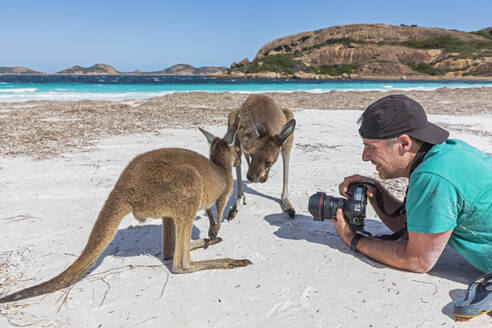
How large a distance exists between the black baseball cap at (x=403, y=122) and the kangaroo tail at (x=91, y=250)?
1.51 meters

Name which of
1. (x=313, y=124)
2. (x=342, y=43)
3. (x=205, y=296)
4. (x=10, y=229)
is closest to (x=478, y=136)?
(x=313, y=124)

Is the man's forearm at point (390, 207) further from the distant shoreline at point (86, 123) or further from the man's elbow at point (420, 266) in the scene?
the distant shoreline at point (86, 123)

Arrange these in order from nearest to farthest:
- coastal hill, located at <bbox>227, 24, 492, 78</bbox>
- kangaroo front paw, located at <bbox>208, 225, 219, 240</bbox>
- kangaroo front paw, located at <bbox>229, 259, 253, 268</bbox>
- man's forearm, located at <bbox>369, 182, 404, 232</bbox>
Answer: kangaroo front paw, located at <bbox>229, 259, 253, 268</bbox>, man's forearm, located at <bbox>369, 182, 404, 232</bbox>, kangaroo front paw, located at <bbox>208, 225, 219, 240</bbox>, coastal hill, located at <bbox>227, 24, 492, 78</bbox>

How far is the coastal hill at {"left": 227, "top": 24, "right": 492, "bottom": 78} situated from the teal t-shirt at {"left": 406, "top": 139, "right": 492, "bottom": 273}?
6680 cm

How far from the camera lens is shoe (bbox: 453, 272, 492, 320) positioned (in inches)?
64.2

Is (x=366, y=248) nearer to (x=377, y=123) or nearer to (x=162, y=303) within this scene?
(x=377, y=123)

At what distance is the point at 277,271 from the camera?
226 centimetres

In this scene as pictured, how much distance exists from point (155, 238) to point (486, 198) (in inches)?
88.7

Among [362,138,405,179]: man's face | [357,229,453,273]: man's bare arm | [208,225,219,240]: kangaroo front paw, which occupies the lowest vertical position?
[208,225,219,240]: kangaroo front paw

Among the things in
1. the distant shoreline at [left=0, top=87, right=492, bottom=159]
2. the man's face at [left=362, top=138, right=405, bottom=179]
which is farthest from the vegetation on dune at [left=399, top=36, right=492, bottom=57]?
the man's face at [left=362, top=138, right=405, bottom=179]

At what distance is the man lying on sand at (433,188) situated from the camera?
5.68ft

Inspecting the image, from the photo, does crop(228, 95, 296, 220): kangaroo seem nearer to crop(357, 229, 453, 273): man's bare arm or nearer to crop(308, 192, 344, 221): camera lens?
crop(308, 192, 344, 221): camera lens

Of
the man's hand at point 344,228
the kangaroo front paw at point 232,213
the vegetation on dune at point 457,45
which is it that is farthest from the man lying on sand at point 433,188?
the vegetation on dune at point 457,45

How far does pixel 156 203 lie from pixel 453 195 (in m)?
1.57
